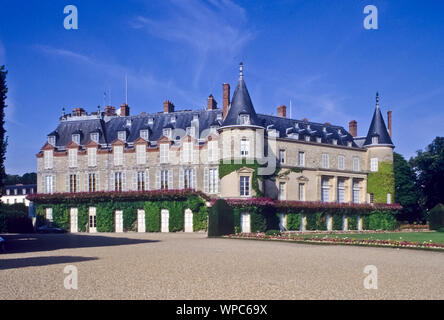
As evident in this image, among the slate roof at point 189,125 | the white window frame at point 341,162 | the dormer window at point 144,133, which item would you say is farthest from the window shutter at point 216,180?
the white window frame at point 341,162

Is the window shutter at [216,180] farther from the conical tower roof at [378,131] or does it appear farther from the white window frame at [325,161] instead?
the conical tower roof at [378,131]

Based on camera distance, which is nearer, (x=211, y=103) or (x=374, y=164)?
(x=211, y=103)

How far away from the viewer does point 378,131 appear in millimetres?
50938

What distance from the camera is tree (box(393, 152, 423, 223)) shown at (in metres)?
55.2

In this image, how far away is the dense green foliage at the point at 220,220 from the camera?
109 feet

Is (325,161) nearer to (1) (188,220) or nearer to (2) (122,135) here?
(1) (188,220)

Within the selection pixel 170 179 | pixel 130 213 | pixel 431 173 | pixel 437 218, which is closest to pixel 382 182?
pixel 437 218

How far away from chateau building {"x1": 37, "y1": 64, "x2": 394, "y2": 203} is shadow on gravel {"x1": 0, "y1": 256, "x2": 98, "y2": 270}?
23756 millimetres

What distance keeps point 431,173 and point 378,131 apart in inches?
434

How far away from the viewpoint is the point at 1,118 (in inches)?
948

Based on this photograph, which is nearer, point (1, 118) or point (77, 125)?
point (1, 118)

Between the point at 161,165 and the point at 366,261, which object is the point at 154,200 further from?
the point at 366,261
